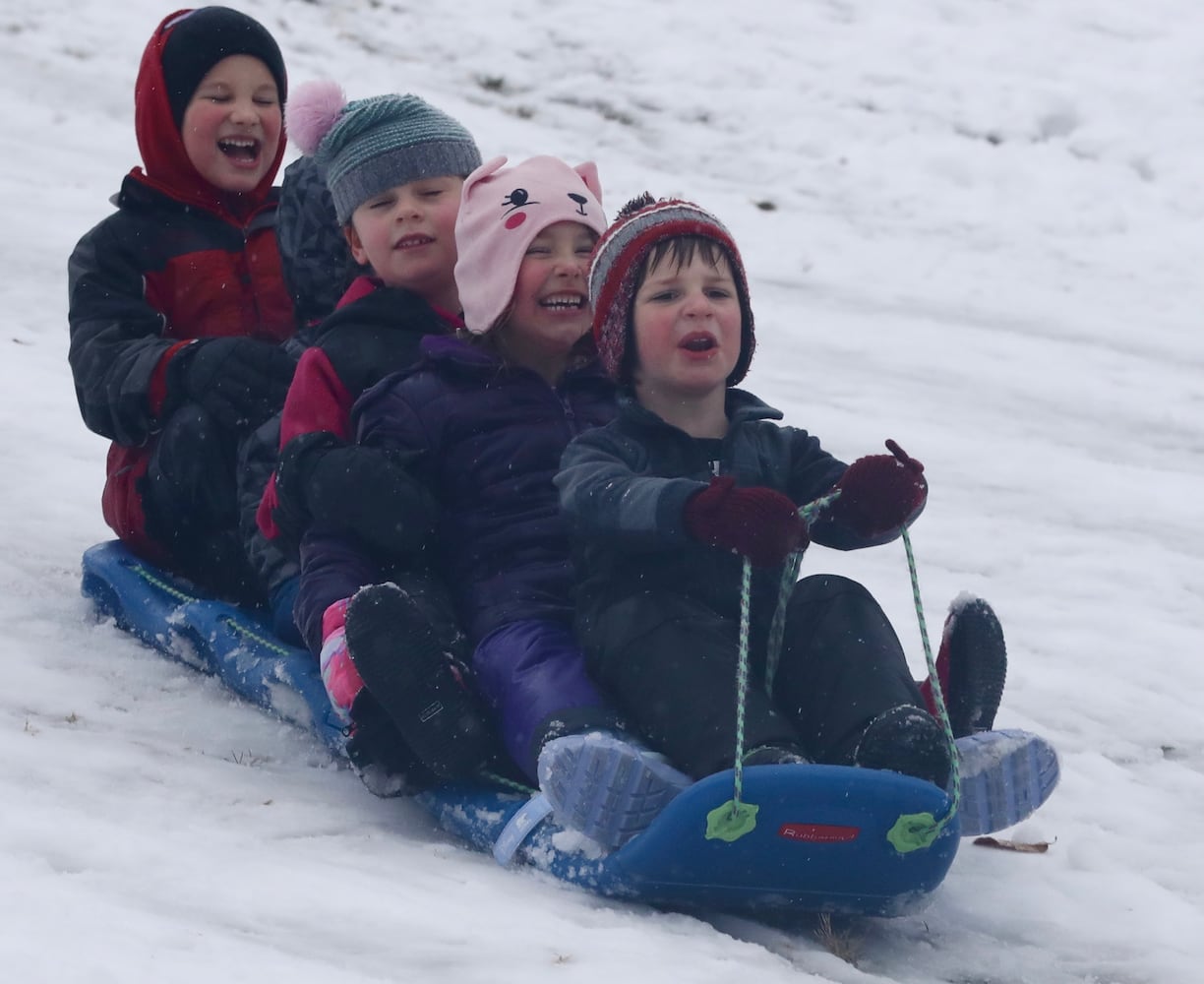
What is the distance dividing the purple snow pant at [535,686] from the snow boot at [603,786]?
0.22m

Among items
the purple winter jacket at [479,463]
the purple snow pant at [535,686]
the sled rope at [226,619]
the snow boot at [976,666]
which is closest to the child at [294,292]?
the sled rope at [226,619]

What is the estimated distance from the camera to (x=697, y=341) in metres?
3.29

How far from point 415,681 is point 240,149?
1905mm

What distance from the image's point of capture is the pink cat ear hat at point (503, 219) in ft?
11.8

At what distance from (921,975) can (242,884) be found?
109cm

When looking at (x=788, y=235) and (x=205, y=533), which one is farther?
(x=788, y=235)

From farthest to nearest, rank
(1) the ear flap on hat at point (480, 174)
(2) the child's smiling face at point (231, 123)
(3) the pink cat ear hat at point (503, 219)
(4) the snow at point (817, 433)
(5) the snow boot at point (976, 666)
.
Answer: (2) the child's smiling face at point (231, 123)
(1) the ear flap on hat at point (480, 174)
(3) the pink cat ear hat at point (503, 219)
(5) the snow boot at point (976, 666)
(4) the snow at point (817, 433)

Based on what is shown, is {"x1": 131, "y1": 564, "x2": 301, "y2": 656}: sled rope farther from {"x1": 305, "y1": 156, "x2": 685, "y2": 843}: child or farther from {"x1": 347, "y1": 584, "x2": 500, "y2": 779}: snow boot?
{"x1": 347, "y1": 584, "x2": 500, "y2": 779}: snow boot

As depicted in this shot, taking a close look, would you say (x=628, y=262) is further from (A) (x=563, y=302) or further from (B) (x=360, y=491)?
(B) (x=360, y=491)

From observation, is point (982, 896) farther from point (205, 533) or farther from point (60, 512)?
point (60, 512)

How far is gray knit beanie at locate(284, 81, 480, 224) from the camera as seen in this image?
155 inches

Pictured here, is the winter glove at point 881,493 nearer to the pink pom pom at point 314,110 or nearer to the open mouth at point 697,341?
the open mouth at point 697,341

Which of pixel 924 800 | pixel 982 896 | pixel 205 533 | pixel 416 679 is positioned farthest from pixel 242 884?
pixel 205 533

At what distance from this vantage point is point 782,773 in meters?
2.70
